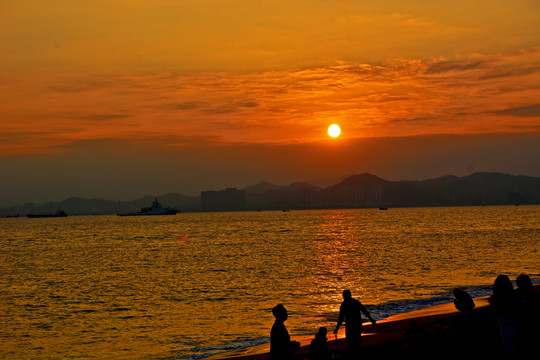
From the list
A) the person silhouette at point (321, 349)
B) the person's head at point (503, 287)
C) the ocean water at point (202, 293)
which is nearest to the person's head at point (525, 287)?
the person's head at point (503, 287)

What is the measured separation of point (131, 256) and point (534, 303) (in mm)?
89985

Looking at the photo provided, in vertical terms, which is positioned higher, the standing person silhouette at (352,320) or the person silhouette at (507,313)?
the person silhouette at (507,313)

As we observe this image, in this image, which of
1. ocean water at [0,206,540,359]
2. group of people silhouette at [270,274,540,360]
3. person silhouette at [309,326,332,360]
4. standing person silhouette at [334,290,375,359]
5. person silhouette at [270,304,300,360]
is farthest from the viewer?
ocean water at [0,206,540,359]

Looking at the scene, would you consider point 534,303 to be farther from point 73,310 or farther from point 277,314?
point 73,310

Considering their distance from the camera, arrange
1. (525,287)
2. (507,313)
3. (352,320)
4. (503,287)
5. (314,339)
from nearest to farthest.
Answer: (503,287) < (507,313) < (525,287) < (314,339) < (352,320)

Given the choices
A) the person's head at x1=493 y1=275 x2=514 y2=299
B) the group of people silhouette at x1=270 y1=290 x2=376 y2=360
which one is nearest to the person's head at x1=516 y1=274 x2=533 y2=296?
the person's head at x1=493 y1=275 x2=514 y2=299

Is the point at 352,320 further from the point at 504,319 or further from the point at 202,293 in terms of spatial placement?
the point at 202,293

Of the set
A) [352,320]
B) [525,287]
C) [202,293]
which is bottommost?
[202,293]

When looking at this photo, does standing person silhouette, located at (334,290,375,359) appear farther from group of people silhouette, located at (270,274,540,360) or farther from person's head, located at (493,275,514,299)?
person's head, located at (493,275,514,299)

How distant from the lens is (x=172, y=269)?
7106 centimetres

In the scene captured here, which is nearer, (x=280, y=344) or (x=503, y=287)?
(x=503, y=287)

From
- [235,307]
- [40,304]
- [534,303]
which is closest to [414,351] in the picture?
[534,303]

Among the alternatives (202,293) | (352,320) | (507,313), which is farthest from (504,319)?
(202,293)

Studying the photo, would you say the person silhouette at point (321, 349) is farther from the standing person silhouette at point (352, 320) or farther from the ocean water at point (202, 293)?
the ocean water at point (202, 293)
